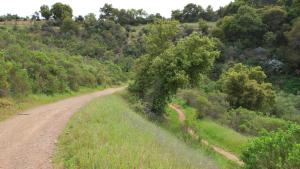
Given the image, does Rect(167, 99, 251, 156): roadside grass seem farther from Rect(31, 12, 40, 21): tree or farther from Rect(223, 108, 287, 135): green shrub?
Rect(31, 12, 40, 21): tree

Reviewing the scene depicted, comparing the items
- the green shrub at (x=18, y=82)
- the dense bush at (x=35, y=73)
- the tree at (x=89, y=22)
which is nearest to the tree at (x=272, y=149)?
the dense bush at (x=35, y=73)

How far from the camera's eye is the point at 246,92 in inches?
1481

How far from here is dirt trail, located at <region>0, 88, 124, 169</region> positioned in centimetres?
1030

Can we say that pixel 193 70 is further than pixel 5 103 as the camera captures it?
Yes

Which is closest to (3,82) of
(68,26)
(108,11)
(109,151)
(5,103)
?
(5,103)

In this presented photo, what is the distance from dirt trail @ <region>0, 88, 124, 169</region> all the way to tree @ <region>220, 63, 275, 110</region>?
22.2 meters

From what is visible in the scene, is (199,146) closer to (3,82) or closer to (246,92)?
(3,82)

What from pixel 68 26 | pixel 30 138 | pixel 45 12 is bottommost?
pixel 30 138

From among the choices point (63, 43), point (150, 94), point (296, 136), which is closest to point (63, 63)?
point (150, 94)

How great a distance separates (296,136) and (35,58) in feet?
72.6

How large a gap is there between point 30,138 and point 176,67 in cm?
1481

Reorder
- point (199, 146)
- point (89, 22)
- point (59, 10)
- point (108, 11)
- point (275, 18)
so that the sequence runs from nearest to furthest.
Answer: point (199, 146)
point (275, 18)
point (89, 22)
point (59, 10)
point (108, 11)

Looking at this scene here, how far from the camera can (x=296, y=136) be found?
14906 millimetres

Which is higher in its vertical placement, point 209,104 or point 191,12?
point 191,12
